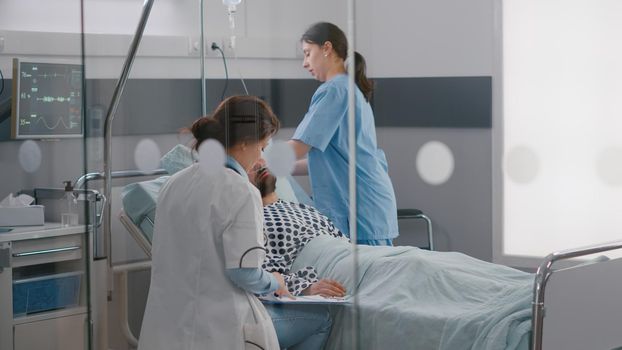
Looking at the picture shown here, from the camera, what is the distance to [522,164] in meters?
3.98

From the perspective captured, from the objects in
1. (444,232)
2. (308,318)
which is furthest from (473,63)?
(308,318)

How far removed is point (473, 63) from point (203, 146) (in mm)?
2090

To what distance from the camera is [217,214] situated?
204cm

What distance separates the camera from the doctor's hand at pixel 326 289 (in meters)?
2.14

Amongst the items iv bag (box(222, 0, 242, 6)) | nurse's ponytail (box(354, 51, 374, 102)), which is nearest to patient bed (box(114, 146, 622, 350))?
nurse's ponytail (box(354, 51, 374, 102))

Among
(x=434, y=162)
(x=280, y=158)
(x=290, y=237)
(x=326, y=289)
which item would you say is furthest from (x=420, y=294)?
(x=434, y=162)

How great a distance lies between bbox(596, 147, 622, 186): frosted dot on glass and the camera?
3.78 meters

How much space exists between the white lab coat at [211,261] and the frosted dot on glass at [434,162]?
2.00m

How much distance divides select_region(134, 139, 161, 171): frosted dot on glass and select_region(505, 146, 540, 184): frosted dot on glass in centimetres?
206

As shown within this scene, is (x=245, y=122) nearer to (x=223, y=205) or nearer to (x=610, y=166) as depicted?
(x=223, y=205)

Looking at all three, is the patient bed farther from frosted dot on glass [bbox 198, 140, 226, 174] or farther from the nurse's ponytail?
the nurse's ponytail

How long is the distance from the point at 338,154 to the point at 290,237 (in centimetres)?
25

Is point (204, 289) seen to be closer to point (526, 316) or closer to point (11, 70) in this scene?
point (526, 316)

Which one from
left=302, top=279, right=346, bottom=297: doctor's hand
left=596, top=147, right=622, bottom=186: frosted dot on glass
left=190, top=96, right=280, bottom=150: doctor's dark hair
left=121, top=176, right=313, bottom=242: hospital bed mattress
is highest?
left=190, top=96, right=280, bottom=150: doctor's dark hair
